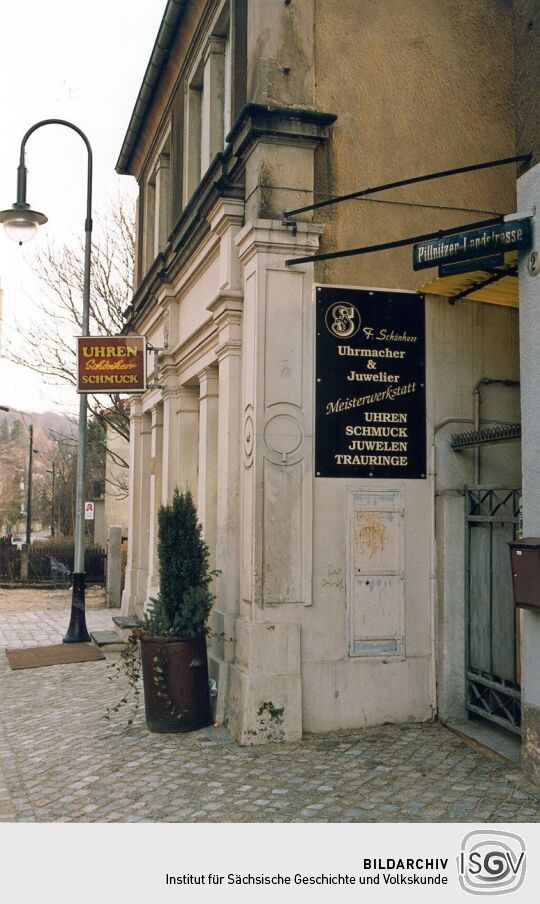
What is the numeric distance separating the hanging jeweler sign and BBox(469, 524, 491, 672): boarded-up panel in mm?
5403

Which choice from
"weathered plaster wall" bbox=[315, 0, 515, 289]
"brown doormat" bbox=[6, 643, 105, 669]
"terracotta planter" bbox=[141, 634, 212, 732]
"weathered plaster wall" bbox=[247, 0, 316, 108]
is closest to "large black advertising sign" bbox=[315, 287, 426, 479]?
"weathered plaster wall" bbox=[315, 0, 515, 289]

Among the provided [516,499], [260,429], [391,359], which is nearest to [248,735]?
[260,429]

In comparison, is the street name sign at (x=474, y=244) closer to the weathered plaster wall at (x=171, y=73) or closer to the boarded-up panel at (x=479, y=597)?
the boarded-up panel at (x=479, y=597)

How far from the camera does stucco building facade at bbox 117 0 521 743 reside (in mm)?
6984

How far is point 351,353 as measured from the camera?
730cm

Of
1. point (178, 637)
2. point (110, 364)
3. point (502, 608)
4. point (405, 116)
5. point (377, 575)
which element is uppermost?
point (405, 116)

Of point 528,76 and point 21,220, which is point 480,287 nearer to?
point 528,76

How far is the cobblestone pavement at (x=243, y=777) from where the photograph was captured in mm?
5211

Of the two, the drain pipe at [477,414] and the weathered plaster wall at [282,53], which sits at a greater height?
the weathered plaster wall at [282,53]

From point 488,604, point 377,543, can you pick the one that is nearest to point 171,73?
point 377,543

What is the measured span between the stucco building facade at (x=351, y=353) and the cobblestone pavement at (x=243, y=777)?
0.50 meters

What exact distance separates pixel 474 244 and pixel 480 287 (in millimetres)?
1087

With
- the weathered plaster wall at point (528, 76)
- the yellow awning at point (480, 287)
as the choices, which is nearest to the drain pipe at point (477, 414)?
the yellow awning at point (480, 287)

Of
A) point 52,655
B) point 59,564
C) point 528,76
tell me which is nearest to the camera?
point 528,76
